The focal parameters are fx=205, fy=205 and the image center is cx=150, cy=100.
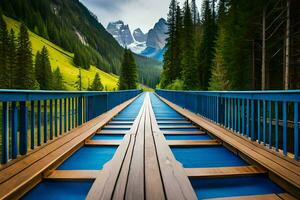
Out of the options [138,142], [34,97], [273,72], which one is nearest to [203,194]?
[138,142]

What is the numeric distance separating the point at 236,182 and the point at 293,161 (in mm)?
824

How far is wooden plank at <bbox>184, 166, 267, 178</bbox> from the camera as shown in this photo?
2246 mm

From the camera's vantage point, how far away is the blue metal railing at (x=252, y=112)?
8.53 ft

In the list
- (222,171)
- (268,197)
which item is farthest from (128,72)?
(268,197)

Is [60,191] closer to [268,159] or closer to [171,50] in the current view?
[268,159]

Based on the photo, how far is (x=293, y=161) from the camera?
7.95ft

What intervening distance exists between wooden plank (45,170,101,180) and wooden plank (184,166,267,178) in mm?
1057

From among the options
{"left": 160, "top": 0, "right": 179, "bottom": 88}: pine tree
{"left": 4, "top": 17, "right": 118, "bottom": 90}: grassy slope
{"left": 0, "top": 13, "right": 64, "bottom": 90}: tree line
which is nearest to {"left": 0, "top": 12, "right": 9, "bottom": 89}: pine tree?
{"left": 0, "top": 13, "right": 64, "bottom": 90}: tree line

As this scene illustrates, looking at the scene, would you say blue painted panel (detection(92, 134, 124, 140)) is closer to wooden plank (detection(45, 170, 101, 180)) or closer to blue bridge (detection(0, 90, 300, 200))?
blue bridge (detection(0, 90, 300, 200))

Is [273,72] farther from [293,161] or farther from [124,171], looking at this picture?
[124,171]

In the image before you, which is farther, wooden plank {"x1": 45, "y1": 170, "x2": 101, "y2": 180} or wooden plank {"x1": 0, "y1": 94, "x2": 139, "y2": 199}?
wooden plank {"x1": 45, "y1": 170, "x2": 101, "y2": 180}

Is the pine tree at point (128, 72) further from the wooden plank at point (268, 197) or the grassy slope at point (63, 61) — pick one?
the wooden plank at point (268, 197)

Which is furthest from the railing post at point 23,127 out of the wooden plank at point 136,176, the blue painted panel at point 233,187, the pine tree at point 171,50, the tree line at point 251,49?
the pine tree at point 171,50

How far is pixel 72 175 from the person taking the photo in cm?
220
